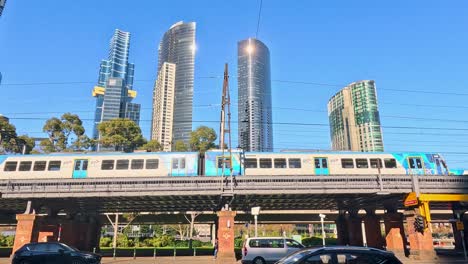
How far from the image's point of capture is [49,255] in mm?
15977

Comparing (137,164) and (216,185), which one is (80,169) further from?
(216,185)

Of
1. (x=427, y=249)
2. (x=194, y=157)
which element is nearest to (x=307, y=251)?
(x=427, y=249)

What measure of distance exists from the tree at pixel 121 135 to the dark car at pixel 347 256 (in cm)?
5692

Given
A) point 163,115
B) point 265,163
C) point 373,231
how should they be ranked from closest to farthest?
1. point 265,163
2. point 373,231
3. point 163,115

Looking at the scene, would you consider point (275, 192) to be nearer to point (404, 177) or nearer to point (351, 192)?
point (351, 192)

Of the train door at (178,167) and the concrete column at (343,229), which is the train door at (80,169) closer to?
the train door at (178,167)

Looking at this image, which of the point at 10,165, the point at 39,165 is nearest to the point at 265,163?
the point at 39,165

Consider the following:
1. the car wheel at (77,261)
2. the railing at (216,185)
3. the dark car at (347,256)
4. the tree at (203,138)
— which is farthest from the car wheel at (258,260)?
the tree at (203,138)

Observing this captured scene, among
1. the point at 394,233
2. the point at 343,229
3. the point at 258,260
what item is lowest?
the point at 258,260

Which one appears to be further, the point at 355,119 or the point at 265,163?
the point at 355,119

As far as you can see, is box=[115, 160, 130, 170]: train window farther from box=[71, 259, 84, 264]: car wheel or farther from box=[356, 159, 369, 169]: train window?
box=[356, 159, 369, 169]: train window

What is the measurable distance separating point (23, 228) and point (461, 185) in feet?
109

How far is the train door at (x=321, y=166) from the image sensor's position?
29781mm

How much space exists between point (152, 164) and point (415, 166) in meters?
24.2
